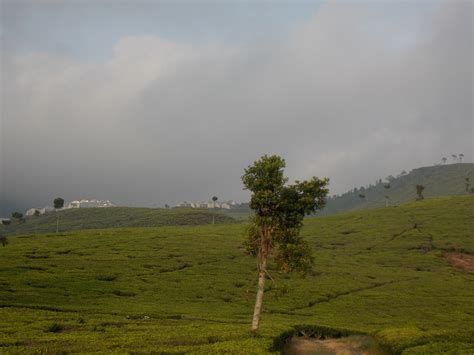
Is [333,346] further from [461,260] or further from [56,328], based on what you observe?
[461,260]

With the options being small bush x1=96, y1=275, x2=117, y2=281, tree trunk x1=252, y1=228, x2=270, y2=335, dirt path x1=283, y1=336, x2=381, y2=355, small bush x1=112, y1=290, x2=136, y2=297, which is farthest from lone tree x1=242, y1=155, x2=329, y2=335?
small bush x1=96, y1=275, x2=117, y2=281

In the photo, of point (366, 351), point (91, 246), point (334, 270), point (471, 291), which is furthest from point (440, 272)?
point (91, 246)

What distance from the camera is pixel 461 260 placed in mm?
114000

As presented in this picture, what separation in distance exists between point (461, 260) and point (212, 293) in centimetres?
7596

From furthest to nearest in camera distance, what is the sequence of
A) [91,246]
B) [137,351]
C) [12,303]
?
1. [91,246]
2. [12,303]
3. [137,351]

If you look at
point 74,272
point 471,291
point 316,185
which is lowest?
point 471,291

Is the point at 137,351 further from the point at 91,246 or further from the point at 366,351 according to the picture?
the point at 91,246

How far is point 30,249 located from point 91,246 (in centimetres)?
1520

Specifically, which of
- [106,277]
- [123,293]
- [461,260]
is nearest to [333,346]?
[123,293]

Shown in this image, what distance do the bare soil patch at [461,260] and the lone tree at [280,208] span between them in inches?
3466

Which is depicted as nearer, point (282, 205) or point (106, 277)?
point (282, 205)

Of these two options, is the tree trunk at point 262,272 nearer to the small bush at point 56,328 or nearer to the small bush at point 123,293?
the small bush at point 56,328

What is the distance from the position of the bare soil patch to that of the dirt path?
77.7m

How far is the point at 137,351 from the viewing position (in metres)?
29.3
